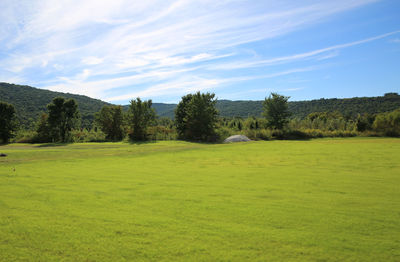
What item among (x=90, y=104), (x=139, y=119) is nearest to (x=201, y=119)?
(x=139, y=119)

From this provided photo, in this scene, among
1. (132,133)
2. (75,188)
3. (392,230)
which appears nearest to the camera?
(392,230)

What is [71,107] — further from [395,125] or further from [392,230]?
[395,125]

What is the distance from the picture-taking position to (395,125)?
40969 mm

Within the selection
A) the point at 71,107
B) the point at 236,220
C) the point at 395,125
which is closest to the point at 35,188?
the point at 236,220

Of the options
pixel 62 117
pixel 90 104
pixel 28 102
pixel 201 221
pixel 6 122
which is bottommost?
pixel 201 221

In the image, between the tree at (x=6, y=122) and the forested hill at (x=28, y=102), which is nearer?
the tree at (x=6, y=122)

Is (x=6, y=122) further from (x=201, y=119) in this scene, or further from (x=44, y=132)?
(x=201, y=119)

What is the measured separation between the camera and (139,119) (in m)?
39.2

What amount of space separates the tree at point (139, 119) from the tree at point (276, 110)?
792 inches

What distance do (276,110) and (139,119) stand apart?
22943mm

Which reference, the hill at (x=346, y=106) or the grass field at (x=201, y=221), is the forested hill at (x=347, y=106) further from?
the grass field at (x=201, y=221)

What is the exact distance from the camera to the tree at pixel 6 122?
37.7 m

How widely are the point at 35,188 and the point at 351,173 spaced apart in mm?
11193

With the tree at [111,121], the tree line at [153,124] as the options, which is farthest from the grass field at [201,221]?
the tree at [111,121]
